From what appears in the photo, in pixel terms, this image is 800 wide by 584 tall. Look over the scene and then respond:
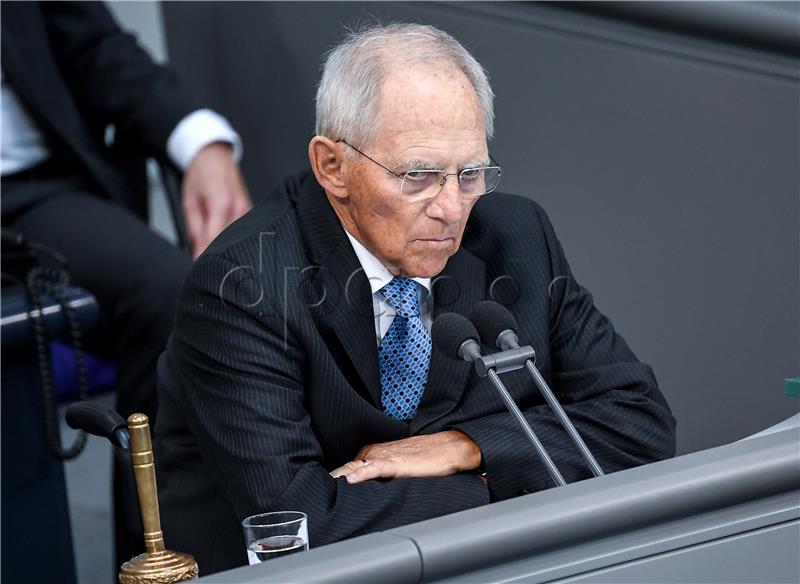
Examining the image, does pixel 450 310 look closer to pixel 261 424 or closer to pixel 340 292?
pixel 340 292

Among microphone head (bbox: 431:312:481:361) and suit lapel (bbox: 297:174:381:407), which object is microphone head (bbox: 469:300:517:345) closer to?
microphone head (bbox: 431:312:481:361)

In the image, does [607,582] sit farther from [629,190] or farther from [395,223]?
[629,190]

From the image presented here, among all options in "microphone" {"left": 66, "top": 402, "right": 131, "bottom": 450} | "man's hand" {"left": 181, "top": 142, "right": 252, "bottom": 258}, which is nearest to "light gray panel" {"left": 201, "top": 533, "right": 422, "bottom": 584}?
"microphone" {"left": 66, "top": 402, "right": 131, "bottom": 450}

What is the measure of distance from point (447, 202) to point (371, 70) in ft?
0.63

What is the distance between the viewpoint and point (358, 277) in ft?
5.77

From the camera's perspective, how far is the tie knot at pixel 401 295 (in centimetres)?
178

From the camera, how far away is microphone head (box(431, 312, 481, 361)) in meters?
1.41

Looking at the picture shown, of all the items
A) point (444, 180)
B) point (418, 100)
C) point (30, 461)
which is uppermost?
point (418, 100)

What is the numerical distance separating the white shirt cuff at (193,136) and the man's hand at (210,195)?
0.01m

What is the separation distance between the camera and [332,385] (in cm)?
168

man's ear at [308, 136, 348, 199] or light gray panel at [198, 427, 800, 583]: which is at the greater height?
man's ear at [308, 136, 348, 199]

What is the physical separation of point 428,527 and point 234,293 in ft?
2.08

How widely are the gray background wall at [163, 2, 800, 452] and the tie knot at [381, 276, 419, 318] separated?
66 cm

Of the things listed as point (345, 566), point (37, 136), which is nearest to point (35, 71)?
point (37, 136)
